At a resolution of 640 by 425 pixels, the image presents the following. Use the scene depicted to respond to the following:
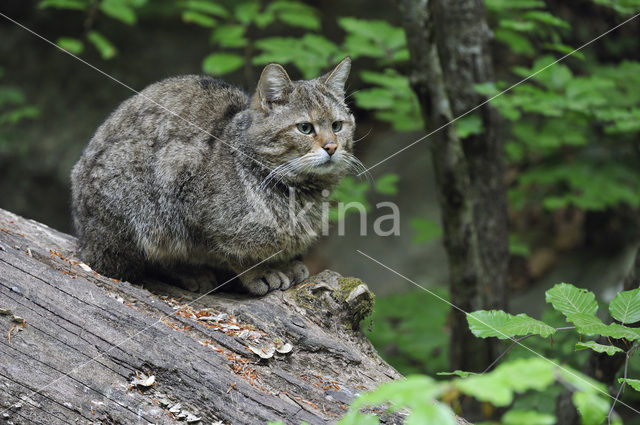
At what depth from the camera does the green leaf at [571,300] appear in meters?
2.72

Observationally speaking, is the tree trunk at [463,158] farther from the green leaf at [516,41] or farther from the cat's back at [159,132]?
the cat's back at [159,132]

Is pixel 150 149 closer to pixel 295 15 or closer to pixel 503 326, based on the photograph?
pixel 295 15

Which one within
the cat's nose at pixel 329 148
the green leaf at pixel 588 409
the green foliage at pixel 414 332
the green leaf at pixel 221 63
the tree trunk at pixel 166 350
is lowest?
the green foliage at pixel 414 332

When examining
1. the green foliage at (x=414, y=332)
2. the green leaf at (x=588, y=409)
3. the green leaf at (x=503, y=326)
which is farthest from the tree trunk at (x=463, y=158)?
the green leaf at (x=588, y=409)

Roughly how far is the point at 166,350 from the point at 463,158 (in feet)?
8.59

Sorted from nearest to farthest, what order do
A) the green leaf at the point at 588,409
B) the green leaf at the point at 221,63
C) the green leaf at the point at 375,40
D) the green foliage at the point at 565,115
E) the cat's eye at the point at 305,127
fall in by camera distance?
the green leaf at the point at 588,409
the cat's eye at the point at 305,127
the green foliage at the point at 565,115
the green leaf at the point at 375,40
the green leaf at the point at 221,63

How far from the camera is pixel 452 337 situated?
491 cm

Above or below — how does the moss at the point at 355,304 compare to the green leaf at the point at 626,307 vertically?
below

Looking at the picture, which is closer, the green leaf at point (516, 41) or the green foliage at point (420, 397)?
the green foliage at point (420, 397)

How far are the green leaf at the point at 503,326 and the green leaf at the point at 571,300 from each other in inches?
5.9

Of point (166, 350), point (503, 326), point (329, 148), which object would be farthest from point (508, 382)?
point (329, 148)

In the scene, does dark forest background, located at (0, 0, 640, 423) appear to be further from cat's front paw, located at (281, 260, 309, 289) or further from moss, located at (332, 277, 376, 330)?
cat's front paw, located at (281, 260, 309, 289)

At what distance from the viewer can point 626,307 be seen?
2.71 meters

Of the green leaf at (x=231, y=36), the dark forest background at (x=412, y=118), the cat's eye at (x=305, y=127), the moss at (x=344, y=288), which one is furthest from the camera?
the green leaf at (x=231, y=36)
